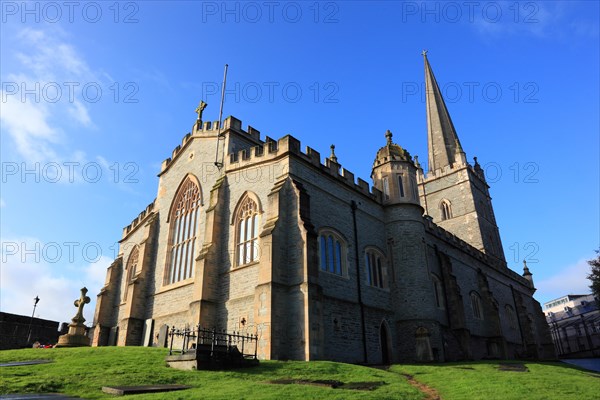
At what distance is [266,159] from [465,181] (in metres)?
33.3

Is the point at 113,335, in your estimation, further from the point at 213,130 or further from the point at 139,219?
the point at 213,130

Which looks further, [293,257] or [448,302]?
[448,302]

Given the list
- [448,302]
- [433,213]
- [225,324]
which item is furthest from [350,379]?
[433,213]

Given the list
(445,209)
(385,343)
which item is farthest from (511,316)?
(385,343)

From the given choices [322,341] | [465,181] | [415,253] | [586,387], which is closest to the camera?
[586,387]

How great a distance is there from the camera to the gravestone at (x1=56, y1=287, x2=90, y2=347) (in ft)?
75.4

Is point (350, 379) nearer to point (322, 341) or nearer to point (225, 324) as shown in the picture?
point (322, 341)

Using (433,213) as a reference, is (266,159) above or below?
below

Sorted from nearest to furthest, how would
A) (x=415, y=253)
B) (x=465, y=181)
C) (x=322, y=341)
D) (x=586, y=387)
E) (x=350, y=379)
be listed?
(x=586, y=387)
(x=350, y=379)
(x=322, y=341)
(x=415, y=253)
(x=465, y=181)

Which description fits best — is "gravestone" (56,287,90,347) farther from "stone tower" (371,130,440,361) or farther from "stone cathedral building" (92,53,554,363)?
"stone tower" (371,130,440,361)

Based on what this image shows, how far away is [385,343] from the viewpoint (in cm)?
2266

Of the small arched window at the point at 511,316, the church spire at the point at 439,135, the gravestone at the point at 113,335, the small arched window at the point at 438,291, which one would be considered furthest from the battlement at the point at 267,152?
the church spire at the point at 439,135

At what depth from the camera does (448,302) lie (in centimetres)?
2856

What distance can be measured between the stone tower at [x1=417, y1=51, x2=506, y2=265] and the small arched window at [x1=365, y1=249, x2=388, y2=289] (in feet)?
78.9
